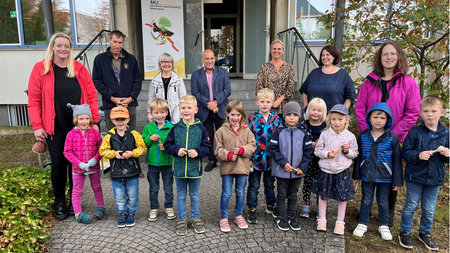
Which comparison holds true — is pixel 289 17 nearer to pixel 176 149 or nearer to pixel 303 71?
pixel 303 71

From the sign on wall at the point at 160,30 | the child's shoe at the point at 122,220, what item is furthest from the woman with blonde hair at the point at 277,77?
the sign on wall at the point at 160,30

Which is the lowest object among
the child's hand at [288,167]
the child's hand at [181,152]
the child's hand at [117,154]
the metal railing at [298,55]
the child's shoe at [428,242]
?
the child's shoe at [428,242]

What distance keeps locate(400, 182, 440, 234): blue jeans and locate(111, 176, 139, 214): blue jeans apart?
9.34 ft

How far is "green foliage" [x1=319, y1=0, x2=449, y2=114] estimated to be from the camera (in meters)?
4.55

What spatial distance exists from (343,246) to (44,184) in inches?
136

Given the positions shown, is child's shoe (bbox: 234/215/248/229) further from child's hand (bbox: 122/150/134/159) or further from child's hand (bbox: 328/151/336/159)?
child's hand (bbox: 122/150/134/159)

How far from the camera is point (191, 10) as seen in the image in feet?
29.7

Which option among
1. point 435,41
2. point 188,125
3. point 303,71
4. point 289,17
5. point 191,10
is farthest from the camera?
point 191,10

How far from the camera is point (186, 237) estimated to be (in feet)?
10.8

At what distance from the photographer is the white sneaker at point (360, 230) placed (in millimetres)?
3352

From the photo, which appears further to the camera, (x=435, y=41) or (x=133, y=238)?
(x=435, y=41)

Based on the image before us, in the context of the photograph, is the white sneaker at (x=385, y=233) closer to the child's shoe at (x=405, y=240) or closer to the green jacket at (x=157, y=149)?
the child's shoe at (x=405, y=240)

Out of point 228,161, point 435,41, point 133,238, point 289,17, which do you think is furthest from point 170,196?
point 289,17

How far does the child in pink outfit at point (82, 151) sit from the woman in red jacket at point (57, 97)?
160 millimetres
